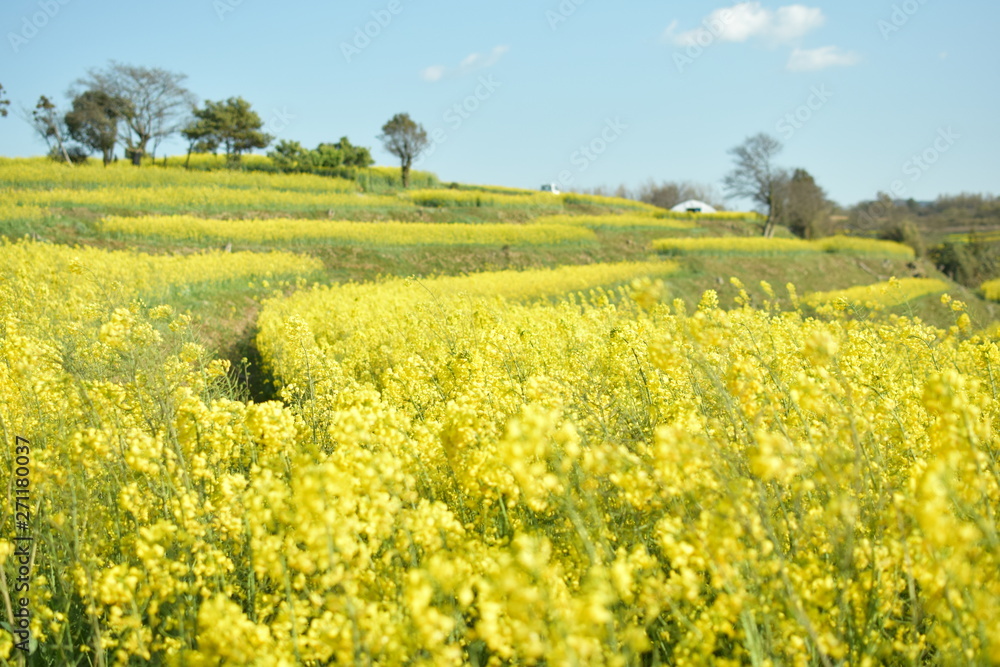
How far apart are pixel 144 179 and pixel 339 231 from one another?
46.3 ft

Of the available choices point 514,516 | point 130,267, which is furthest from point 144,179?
point 514,516

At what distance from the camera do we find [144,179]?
29.3 meters

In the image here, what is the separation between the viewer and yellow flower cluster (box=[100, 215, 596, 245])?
774 inches

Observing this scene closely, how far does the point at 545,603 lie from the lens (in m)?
1.49

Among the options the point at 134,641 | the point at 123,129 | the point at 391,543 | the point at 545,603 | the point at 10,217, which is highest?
the point at 123,129

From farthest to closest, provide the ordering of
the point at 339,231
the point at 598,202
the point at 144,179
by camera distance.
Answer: the point at 598,202 → the point at 144,179 → the point at 339,231

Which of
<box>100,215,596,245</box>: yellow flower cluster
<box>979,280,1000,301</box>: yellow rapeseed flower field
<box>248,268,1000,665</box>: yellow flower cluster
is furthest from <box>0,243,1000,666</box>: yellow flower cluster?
<box>979,280,1000,301</box>: yellow rapeseed flower field

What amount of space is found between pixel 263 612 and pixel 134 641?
0.43 m

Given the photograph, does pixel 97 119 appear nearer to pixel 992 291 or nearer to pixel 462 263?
pixel 462 263

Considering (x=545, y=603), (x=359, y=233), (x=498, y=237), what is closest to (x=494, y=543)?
(x=545, y=603)

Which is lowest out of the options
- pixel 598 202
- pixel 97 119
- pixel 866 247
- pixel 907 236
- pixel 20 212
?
pixel 20 212

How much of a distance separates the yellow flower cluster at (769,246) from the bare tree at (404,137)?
17.7m

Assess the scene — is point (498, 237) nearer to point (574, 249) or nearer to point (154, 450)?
point (574, 249)

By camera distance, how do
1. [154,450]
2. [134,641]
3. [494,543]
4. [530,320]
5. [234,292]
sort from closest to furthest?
[134,641] < [154,450] < [494,543] < [530,320] < [234,292]
